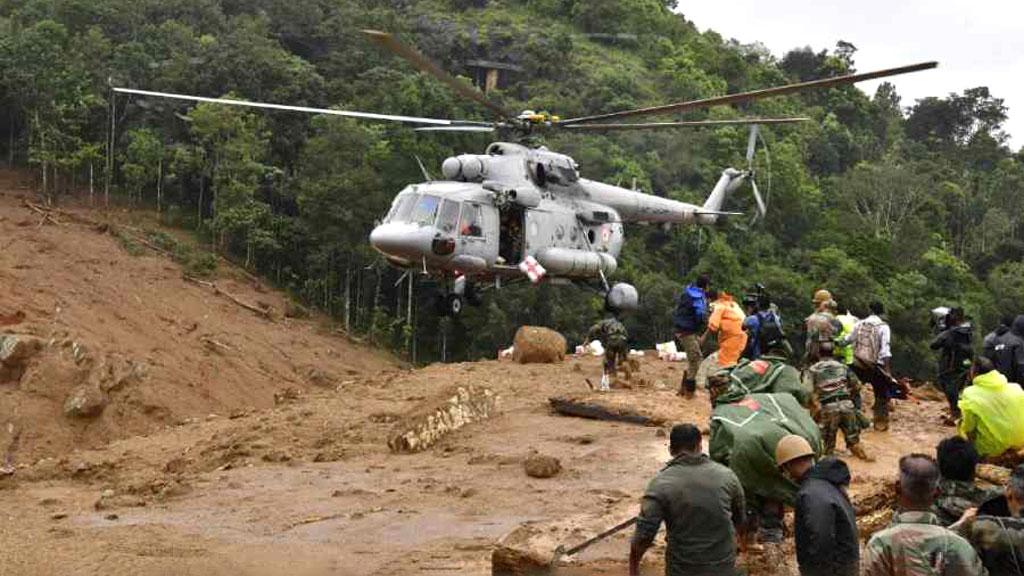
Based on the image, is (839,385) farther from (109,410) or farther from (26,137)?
(26,137)

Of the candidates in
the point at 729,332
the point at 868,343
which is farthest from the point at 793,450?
the point at 868,343

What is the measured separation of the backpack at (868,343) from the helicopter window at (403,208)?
6672 mm

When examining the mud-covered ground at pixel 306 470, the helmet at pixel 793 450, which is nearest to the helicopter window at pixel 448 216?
the mud-covered ground at pixel 306 470

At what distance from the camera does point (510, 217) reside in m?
16.8

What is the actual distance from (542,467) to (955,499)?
5630 mm

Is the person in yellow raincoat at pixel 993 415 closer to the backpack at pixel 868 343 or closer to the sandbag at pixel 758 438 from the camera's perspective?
the sandbag at pixel 758 438

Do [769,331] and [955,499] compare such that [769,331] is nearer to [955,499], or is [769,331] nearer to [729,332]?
[729,332]

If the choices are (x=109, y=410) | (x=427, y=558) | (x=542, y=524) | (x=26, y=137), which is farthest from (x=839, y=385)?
(x=26, y=137)

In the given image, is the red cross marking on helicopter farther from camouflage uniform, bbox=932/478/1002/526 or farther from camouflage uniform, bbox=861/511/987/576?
camouflage uniform, bbox=861/511/987/576

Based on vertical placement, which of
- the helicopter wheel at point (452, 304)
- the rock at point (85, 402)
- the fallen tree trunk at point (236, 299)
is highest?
the helicopter wheel at point (452, 304)

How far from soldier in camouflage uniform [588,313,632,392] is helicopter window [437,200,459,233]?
9.20 feet

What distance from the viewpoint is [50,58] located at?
34.8 m

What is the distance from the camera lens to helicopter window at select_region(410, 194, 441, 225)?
51.3 ft

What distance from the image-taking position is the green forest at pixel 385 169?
33.4 meters
